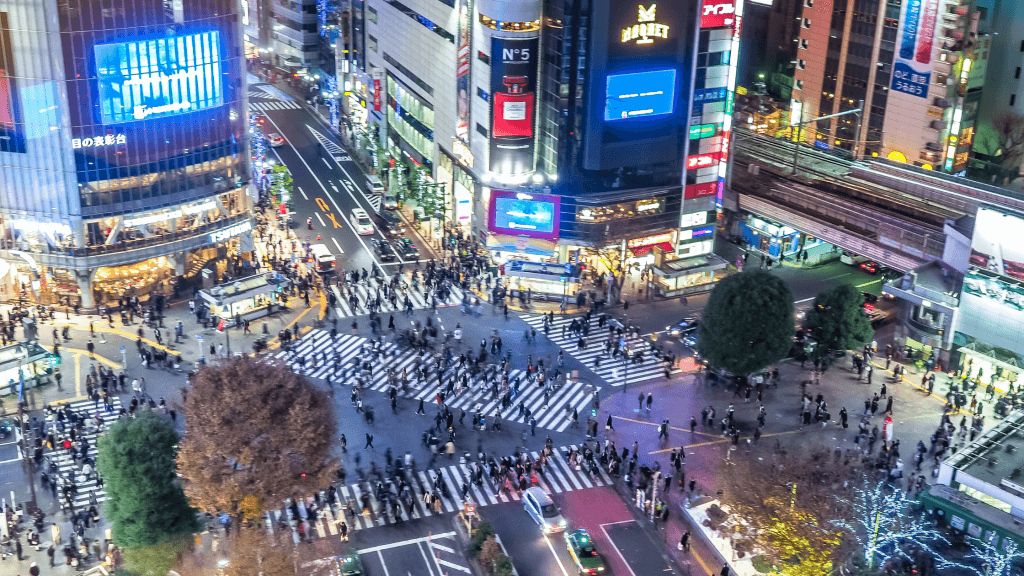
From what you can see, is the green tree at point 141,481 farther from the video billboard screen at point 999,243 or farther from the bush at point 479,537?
the video billboard screen at point 999,243

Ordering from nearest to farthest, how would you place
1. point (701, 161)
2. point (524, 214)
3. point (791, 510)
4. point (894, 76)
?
point (791, 510) < point (524, 214) < point (701, 161) < point (894, 76)

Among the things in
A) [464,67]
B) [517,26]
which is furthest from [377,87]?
[517,26]

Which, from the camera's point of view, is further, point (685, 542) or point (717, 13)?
point (717, 13)

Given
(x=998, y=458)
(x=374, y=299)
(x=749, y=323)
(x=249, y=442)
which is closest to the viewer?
(x=249, y=442)

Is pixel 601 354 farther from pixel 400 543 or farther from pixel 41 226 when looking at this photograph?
pixel 41 226

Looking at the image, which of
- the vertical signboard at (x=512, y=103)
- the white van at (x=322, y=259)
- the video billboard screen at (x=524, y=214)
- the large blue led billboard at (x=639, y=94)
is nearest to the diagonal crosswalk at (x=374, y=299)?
the white van at (x=322, y=259)

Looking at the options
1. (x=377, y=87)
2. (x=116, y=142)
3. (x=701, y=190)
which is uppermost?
(x=116, y=142)

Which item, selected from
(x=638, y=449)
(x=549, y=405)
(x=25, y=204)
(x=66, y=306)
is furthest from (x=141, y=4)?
(x=638, y=449)
